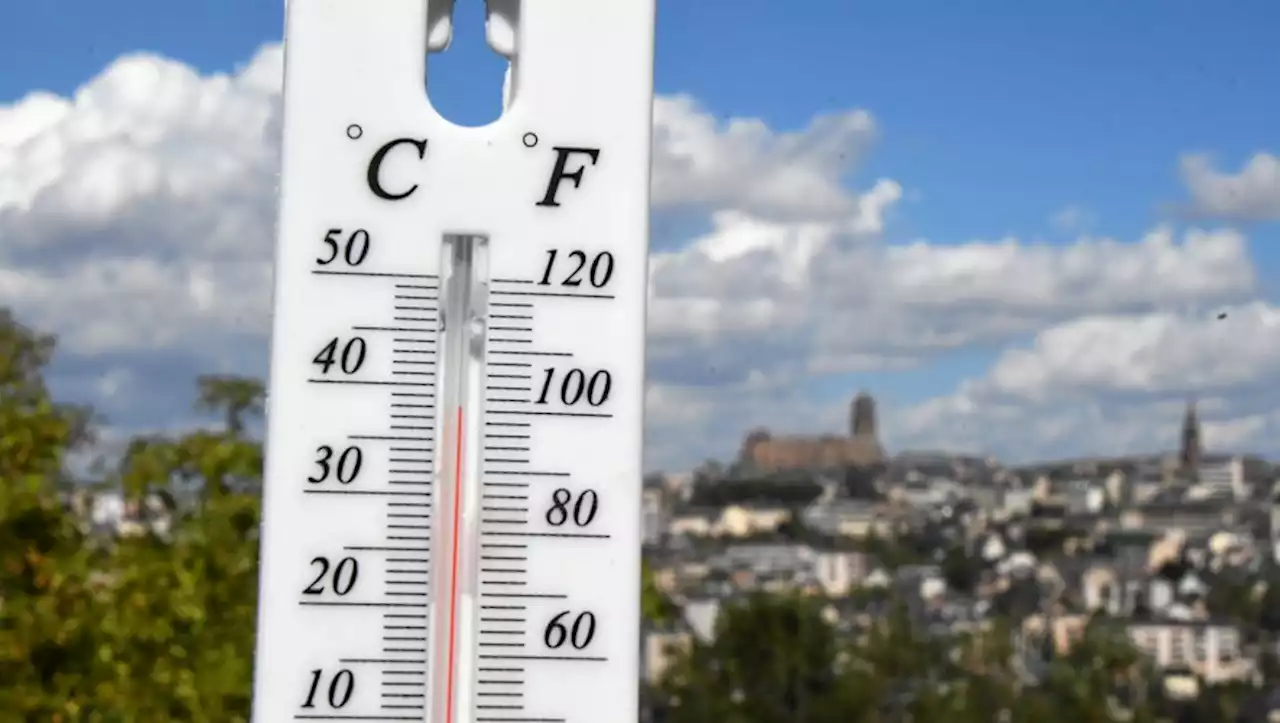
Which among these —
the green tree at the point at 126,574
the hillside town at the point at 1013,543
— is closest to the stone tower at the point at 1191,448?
the hillside town at the point at 1013,543

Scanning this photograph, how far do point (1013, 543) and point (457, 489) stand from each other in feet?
29.3

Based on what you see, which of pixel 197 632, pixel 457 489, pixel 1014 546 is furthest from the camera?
pixel 1014 546

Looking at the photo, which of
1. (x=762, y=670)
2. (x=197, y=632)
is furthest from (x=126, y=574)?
(x=762, y=670)

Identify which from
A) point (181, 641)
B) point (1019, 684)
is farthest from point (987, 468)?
point (181, 641)

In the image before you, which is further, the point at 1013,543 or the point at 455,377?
the point at 1013,543

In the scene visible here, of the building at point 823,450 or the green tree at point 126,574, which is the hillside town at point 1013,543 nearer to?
the building at point 823,450

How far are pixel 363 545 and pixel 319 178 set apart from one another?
0.44m

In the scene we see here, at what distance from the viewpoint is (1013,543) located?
10375mm

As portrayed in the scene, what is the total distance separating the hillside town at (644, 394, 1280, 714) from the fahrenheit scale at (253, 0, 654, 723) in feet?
22.4

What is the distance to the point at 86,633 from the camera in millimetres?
6555

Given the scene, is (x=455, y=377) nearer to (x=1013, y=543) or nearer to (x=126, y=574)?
(x=126, y=574)

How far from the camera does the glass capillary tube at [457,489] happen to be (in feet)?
6.23

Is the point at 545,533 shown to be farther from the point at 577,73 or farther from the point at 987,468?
the point at 987,468

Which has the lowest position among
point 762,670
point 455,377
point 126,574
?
point 762,670
